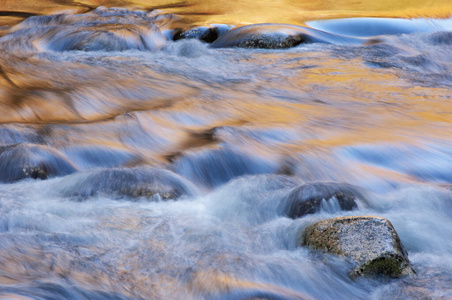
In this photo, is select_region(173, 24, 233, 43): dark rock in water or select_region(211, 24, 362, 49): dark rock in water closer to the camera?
select_region(211, 24, 362, 49): dark rock in water

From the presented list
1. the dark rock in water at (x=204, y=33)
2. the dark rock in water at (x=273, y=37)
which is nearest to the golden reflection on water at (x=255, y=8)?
the dark rock in water at (x=204, y=33)

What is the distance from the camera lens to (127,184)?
12.5 feet

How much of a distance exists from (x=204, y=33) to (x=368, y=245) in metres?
7.03

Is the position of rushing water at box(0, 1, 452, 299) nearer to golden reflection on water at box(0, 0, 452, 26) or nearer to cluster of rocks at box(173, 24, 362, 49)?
cluster of rocks at box(173, 24, 362, 49)

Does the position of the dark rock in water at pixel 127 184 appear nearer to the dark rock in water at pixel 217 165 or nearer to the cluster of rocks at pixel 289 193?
the cluster of rocks at pixel 289 193

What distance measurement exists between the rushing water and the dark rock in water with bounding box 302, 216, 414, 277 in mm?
62

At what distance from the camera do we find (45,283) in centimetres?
247

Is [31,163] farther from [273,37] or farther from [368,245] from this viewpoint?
[273,37]

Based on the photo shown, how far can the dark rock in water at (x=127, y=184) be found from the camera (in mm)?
3752

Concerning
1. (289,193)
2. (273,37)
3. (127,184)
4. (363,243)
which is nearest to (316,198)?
(289,193)

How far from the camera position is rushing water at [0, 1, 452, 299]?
2816 millimetres

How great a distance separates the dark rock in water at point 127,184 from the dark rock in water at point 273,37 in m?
4.87

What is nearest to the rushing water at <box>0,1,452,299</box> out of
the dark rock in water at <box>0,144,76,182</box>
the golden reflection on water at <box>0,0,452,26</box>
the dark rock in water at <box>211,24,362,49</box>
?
the dark rock in water at <box>0,144,76,182</box>

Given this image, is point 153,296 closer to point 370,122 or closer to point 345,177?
point 345,177
